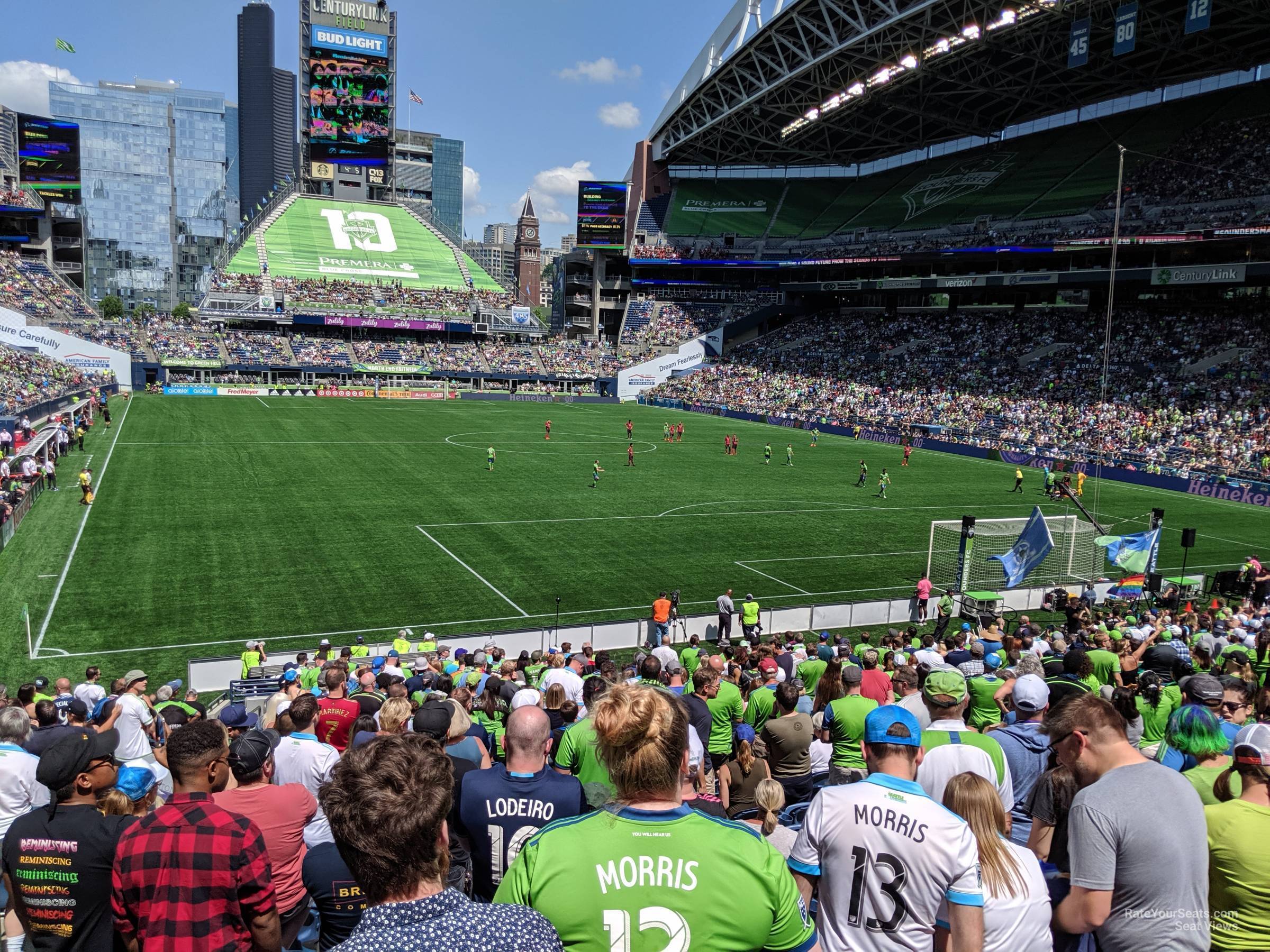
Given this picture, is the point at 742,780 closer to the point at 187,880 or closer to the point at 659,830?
the point at 187,880

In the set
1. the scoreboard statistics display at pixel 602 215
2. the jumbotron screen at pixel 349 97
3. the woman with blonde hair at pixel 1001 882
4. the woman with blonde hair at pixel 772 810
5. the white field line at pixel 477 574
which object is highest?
the jumbotron screen at pixel 349 97

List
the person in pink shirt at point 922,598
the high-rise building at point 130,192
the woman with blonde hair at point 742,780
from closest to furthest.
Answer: the woman with blonde hair at point 742,780 → the person in pink shirt at point 922,598 → the high-rise building at point 130,192

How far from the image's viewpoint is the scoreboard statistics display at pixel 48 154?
259 feet

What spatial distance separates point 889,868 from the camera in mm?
3432

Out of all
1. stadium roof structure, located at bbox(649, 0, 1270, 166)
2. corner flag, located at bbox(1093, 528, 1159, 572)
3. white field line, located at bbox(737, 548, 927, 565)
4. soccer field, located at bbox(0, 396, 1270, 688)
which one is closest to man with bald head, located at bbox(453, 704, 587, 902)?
soccer field, located at bbox(0, 396, 1270, 688)

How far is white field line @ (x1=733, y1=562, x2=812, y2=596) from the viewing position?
904 inches

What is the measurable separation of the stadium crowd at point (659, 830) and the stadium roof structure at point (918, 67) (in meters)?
52.4

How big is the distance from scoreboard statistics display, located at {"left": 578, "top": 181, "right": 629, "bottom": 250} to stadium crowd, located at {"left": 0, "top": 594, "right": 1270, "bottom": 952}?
92.2m

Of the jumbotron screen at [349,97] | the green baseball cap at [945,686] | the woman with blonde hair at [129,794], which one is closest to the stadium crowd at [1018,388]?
the green baseball cap at [945,686]

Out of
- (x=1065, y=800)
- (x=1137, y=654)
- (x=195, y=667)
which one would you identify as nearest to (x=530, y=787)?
(x=1065, y=800)

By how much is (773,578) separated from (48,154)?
284 feet

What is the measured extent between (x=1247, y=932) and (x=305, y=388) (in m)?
77.8

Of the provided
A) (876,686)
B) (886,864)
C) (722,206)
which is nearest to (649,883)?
(886,864)

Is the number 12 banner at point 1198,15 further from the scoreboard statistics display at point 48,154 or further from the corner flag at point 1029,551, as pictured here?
the scoreboard statistics display at point 48,154
